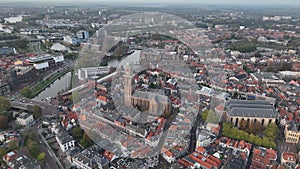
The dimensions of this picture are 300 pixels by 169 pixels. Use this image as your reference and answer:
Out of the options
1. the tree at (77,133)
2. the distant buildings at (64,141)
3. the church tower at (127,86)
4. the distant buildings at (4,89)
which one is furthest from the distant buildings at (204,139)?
the distant buildings at (4,89)

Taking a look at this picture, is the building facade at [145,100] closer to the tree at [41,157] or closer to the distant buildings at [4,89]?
the tree at [41,157]

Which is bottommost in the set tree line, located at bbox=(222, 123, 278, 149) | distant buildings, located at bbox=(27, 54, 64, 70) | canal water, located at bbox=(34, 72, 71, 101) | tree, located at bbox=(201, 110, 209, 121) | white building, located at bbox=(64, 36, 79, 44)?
canal water, located at bbox=(34, 72, 71, 101)

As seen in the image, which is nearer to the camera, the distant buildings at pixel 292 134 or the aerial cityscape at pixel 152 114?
the aerial cityscape at pixel 152 114

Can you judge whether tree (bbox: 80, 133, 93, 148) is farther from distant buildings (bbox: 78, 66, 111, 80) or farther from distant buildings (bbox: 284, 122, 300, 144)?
distant buildings (bbox: 284, 122, 300, 144)

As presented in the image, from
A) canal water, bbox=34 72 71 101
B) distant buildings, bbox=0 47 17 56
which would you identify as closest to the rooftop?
canal water, bbox=34 72 71 101

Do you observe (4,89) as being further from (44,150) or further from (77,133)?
(77,133)

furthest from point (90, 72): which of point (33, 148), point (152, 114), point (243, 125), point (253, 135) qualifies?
point (253, 135)

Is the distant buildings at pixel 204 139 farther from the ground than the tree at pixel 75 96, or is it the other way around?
the tree at pixel 75 96

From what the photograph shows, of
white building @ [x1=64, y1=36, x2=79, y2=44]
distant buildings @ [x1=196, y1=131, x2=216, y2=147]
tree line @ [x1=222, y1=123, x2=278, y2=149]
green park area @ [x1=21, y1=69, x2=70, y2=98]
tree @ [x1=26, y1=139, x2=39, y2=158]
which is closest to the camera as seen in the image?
tree @ [x1=26, y1=139, x2=39, y2=158]
